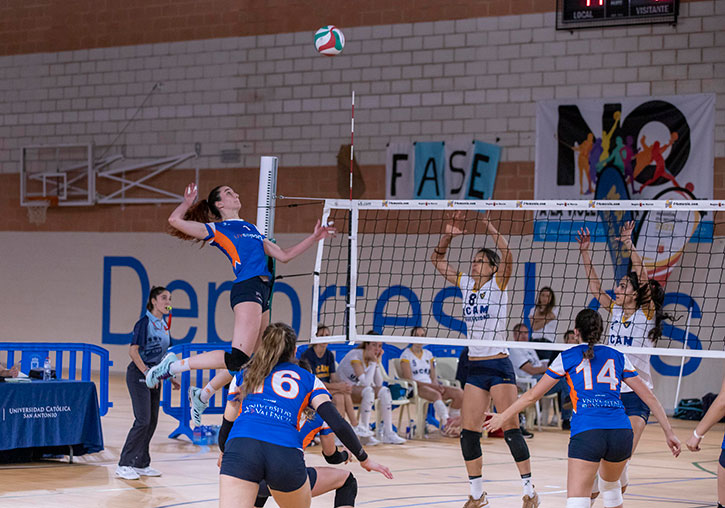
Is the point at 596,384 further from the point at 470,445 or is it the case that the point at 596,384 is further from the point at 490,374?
the point at 470,445

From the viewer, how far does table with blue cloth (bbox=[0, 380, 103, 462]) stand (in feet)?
30.1

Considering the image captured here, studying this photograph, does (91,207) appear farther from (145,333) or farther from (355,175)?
(145,333)

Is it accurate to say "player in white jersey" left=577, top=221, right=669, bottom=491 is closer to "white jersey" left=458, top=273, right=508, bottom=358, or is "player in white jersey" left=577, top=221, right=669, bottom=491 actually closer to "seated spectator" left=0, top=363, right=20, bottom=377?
"white jersey" left=458, top=273, right=508, bottom=358

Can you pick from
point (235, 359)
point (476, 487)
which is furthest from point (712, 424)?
point (235, 359)

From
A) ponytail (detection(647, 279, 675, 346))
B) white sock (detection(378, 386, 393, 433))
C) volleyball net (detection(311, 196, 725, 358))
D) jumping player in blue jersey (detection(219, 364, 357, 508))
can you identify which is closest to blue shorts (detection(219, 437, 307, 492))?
jumping player in blue jersey (detection(219, 364, 357, 508))

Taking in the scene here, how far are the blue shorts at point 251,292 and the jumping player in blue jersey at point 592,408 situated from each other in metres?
2.15

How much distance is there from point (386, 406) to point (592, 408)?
6060mm

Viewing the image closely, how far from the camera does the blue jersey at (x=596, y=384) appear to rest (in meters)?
5.81

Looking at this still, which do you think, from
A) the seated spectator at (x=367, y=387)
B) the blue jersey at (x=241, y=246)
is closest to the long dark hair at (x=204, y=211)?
the blue jersey at (x=241, y=246)

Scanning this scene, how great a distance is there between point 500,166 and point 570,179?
3.77 feet

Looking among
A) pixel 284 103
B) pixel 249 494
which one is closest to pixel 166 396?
pixel 249 494

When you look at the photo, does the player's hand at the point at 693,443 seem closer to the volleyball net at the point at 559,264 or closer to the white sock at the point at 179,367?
the white sock at the point at 179,367

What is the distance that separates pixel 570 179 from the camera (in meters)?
15.7

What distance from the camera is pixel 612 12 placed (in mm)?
15383
